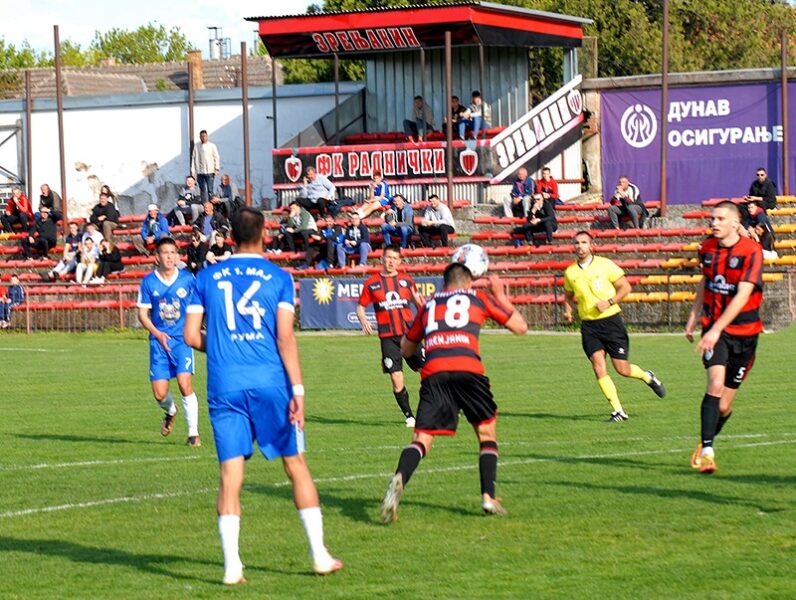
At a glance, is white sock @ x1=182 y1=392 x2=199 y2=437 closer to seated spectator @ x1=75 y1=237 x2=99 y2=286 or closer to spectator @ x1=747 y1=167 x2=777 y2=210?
spectator @ x1=747 y1=167 x2=777 y2=210

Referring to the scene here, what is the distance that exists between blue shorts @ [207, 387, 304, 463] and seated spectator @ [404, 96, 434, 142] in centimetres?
3125

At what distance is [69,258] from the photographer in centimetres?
3678

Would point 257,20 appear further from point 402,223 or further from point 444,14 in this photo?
point 402,223

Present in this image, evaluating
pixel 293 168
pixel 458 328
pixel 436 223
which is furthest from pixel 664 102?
pixel 458 328

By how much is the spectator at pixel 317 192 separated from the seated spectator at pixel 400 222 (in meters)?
2.64

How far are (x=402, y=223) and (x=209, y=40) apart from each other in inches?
2791

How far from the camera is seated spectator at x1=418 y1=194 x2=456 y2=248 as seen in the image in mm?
34250

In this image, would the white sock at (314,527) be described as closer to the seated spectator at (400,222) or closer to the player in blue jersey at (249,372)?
the player in blue jersey at (249,372)

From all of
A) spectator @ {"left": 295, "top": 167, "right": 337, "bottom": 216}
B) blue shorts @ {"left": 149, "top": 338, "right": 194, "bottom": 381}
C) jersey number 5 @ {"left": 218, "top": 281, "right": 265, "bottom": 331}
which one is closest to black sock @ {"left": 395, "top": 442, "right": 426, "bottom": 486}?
jersey number 5 @ {"left": 218, "top": 281, "right": 265, "bottom": 331}

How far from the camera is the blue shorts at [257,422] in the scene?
790 centimetres

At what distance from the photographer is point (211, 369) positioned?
8.05 meters

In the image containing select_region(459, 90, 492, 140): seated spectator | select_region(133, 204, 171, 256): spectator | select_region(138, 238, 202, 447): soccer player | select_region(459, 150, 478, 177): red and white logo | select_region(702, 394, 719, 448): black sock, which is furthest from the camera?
select_region(459, 90, 492, 140): seated spectator

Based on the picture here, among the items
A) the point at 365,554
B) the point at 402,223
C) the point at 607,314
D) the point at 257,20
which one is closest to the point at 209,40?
the point at 257,20

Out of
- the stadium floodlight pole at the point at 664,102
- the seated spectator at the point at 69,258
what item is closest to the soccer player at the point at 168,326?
the seated spectator at the point at 69,258
